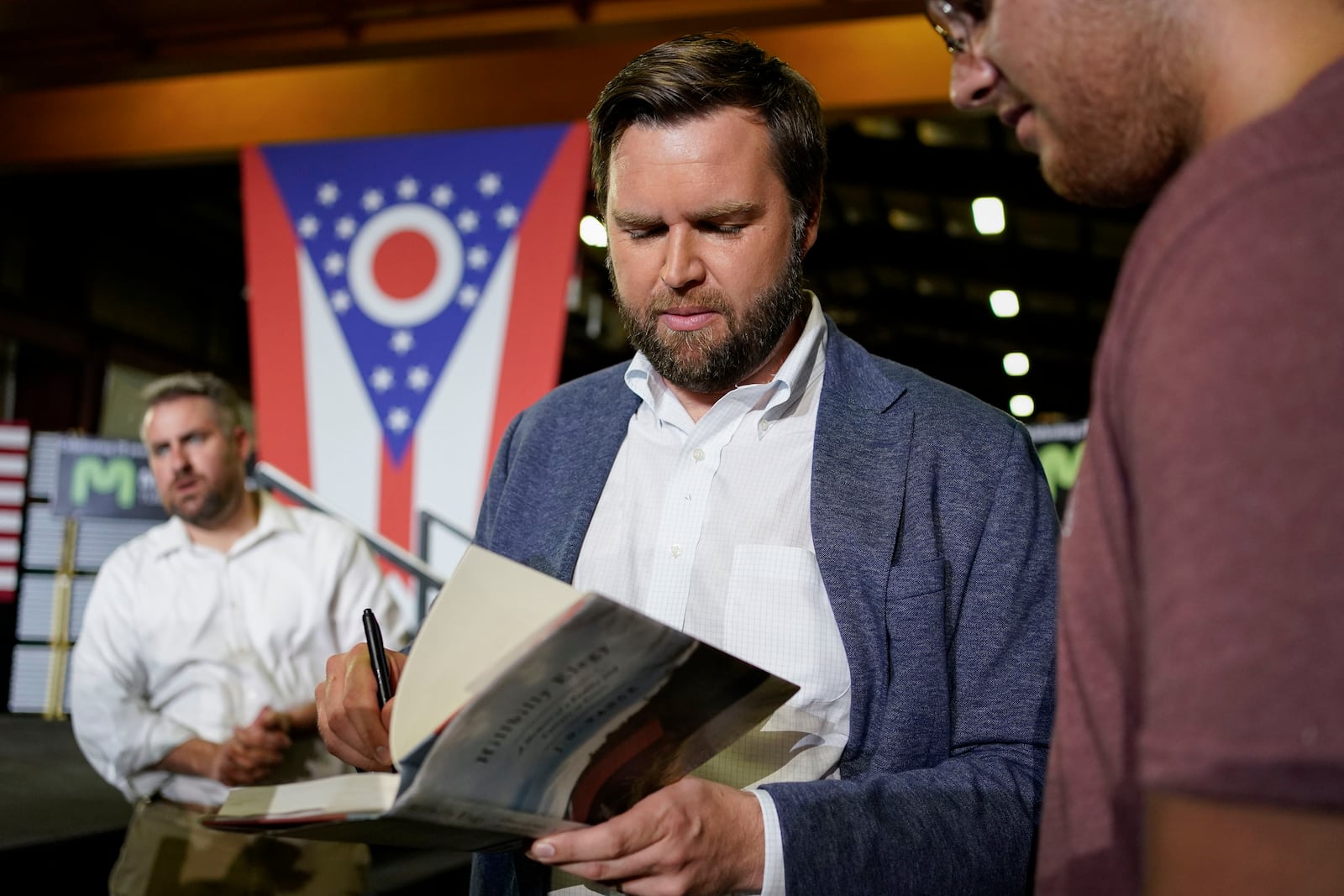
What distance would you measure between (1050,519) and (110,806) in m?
5.10

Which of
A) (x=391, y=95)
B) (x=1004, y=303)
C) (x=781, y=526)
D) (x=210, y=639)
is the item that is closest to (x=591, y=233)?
(x=391, y=95)

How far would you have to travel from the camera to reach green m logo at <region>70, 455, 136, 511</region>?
734 cm

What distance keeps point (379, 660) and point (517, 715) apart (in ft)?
1.21

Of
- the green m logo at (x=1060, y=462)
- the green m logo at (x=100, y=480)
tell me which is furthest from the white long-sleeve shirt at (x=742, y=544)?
the green m logo at (x=100, y=480)

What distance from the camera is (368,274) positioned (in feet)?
14.7

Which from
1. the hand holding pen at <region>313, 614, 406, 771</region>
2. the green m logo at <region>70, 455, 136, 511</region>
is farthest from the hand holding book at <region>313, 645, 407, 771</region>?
the green m logo at <region>70, 455, 136, 511</region>

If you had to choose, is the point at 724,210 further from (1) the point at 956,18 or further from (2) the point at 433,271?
(2) the point at 433,271

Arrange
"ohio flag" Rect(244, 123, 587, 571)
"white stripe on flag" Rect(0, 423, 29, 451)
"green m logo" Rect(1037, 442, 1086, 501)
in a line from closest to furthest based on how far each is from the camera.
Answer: "ohio flag" Rect(244, 123, 587, 571) → "green m logo" Rect(1037, 442, 1086, 501) → "white stripe on flag" Rect(0, 423, 29, 451)

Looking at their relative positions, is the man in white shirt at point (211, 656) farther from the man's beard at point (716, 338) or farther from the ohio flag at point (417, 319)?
the man's beard at point (716, 338)

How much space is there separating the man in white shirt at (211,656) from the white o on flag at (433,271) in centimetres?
96

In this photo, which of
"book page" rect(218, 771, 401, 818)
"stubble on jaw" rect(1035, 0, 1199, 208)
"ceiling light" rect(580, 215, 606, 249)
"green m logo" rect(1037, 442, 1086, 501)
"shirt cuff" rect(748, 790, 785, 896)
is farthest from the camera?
"ceiling light" rect(580, 215, 606, 249)

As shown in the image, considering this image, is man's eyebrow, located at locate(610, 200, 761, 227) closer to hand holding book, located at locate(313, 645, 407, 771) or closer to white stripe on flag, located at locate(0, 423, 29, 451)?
hand holding book, located at locate(313, 645, 407, 771)

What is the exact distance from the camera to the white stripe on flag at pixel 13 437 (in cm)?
766

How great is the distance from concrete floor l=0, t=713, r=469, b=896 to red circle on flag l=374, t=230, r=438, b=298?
2.49m
